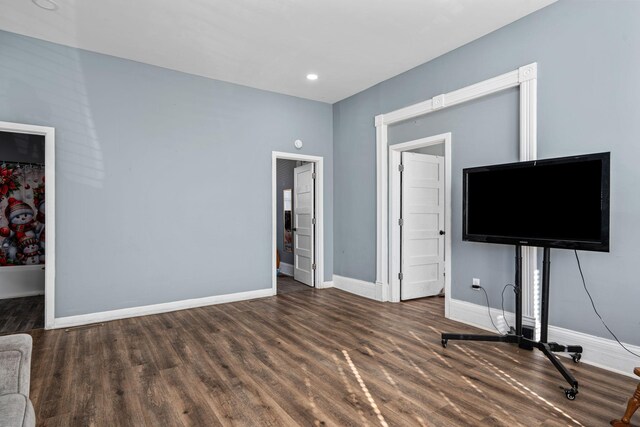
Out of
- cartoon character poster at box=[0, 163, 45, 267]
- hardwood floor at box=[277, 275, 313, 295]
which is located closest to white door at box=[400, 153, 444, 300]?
hardwood floor at box=[277, 275, 313, 295]

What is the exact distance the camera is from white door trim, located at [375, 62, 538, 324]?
3250mm

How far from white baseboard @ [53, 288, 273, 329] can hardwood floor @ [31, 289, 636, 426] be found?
163 millimetres

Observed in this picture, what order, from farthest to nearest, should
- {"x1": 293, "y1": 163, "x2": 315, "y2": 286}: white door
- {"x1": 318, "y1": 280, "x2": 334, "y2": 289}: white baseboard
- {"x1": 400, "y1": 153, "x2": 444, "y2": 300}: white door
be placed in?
{"x1": 293, "y1": 163, "x2": 315, "y2": 286}: white door < {"x1": 318, "y1": 280, "x2": 334, "y2": 289}: white baseboard < {"x1": 400, "y1": 153, "x2": 444, "y2": 300}: white door

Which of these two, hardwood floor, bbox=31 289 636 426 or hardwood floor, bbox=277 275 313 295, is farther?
hardwood floor, bbox=277 275 313 295

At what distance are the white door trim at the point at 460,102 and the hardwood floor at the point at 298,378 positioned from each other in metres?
0.80

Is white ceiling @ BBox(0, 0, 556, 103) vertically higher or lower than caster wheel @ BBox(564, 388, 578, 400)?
higher

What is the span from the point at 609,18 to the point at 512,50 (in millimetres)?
783

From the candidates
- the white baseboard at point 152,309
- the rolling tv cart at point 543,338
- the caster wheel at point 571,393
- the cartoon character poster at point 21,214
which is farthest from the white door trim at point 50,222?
the caster wheel at point 571,393

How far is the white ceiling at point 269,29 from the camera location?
318 cm

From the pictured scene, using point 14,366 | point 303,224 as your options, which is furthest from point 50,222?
point 303,224

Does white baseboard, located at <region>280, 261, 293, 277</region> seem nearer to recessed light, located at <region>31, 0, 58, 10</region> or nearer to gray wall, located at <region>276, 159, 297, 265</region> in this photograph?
gray wall, located at <region>276, 159, 297, 265</region>

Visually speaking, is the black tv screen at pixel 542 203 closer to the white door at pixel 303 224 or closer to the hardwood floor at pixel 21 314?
the white door at pixel 303 224

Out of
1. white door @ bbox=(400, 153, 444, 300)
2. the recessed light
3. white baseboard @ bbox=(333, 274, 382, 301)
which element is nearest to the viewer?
the recessed light

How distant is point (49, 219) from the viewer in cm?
372
